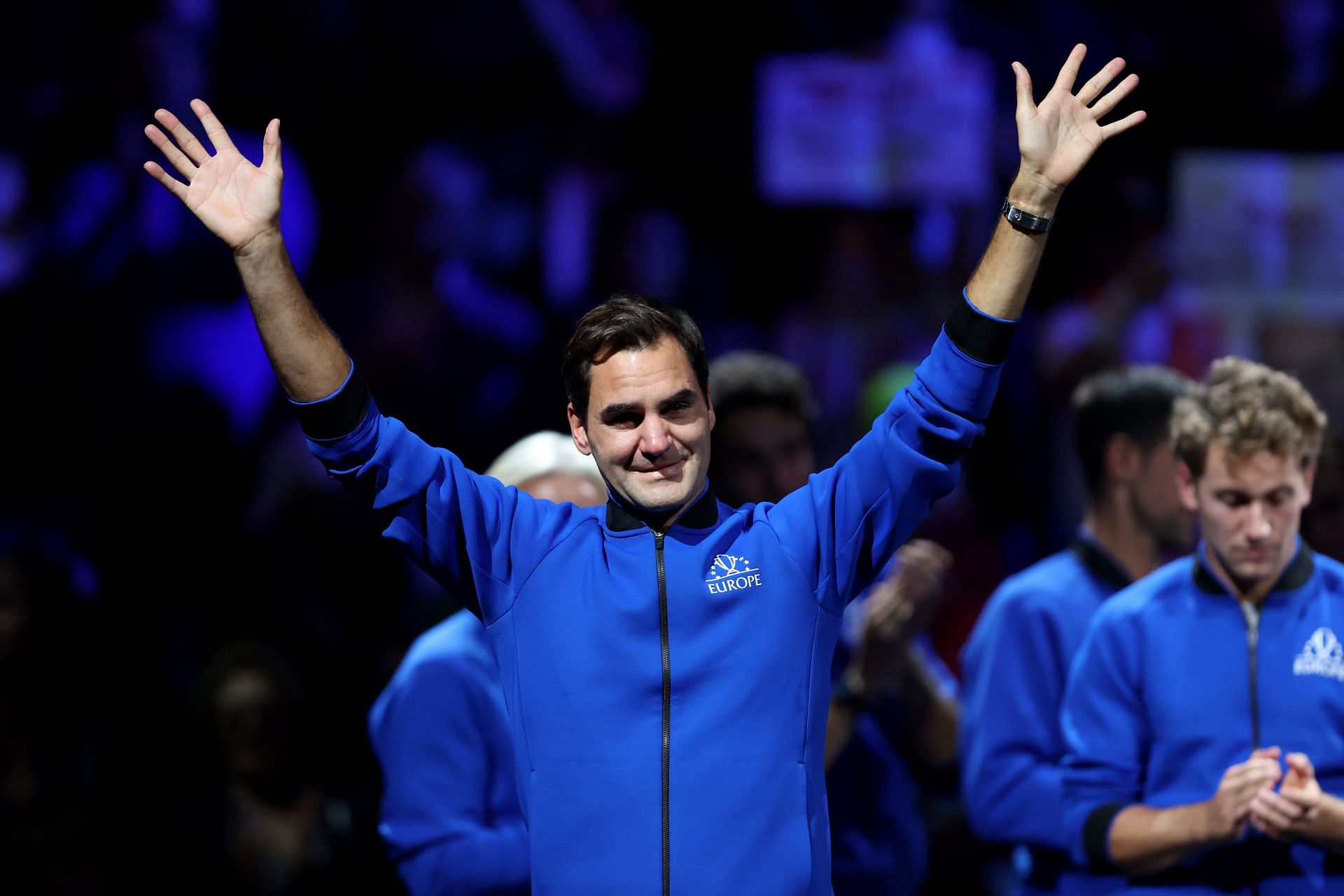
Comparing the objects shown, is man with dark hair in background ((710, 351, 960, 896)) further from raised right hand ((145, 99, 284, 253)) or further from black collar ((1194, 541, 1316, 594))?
raised right hand ((145, 99, 284, 253))

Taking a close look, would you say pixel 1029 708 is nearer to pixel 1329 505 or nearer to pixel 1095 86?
pixel 1329 505

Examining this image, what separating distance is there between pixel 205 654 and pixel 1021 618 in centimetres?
287

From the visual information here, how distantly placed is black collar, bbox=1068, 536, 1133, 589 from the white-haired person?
1.38m

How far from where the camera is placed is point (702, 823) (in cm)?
224

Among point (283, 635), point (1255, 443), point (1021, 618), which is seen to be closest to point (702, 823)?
Result: point (1255, 443)

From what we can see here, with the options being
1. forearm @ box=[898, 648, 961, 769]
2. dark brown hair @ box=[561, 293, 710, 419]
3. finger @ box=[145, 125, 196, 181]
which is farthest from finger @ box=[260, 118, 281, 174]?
forearm @ box=[898, 648, 961, 769]

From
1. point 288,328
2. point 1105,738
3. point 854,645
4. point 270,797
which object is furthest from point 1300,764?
point 270,797

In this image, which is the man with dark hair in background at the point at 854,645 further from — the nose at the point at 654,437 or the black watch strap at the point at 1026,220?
the black watch strap at the point at 1026,220

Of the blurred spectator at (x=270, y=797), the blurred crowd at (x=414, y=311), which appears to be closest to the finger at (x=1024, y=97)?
the blurred crowd at (x=414, y=311)

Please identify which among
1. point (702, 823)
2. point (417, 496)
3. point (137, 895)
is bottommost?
point (137, 895)

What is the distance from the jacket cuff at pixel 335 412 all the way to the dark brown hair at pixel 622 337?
329mm

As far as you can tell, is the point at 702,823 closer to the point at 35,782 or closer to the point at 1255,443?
the point at 1255,443

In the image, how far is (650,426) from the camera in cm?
232

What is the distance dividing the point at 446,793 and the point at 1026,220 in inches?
67.0
